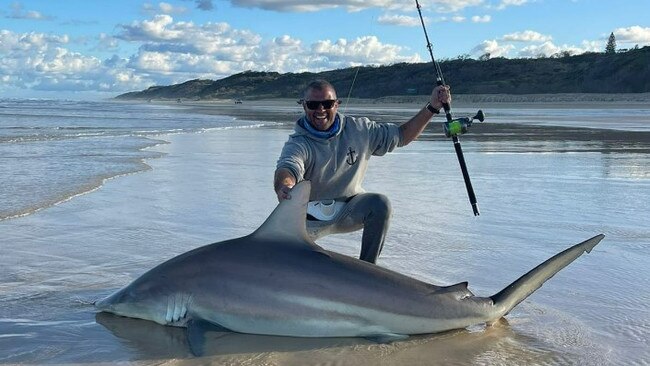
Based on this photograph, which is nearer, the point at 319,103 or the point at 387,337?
the point at 387,337

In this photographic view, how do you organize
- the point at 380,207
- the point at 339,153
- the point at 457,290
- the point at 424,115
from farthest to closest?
1. the point at 424,115
2. the point at 339,153
3. the point at 380,207
4. the point at 457,290

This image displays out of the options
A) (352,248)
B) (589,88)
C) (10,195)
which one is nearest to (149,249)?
(352,248)

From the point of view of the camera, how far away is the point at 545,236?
20.5ft

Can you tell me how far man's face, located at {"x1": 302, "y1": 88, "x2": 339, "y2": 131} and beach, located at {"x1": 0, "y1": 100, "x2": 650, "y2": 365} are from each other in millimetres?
1251

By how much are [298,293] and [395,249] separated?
2212mm

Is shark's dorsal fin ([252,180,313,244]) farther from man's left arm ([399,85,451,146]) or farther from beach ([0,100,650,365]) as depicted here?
man's left arm ([399,85,451,146])

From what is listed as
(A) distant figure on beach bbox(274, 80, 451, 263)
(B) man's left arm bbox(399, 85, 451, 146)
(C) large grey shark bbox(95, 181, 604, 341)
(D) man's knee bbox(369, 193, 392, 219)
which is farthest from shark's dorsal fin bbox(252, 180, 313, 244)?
(B) man's left arm bbox(399, 85, 451, 146)

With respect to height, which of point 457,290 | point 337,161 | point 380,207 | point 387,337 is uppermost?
point 337,161

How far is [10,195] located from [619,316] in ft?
21.6

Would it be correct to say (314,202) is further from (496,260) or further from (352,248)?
(496,260)

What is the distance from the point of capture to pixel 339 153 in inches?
188

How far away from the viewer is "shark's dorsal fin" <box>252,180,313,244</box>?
12.3ft

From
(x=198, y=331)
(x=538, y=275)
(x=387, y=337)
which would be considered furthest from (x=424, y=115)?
(x=198, y=331)

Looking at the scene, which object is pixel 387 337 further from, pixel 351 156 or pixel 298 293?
pixel 351 156
